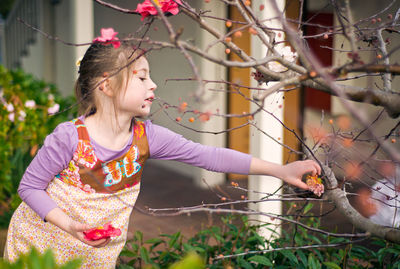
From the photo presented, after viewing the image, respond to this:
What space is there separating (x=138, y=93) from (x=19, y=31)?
9.91 meters

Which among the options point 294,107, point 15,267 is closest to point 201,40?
point 294,107

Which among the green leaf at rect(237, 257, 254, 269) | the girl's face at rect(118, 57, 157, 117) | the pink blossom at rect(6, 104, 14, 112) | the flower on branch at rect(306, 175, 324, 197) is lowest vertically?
the green leaf at rect(237, 257, 254, 269)

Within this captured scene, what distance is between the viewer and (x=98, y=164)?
203 cm

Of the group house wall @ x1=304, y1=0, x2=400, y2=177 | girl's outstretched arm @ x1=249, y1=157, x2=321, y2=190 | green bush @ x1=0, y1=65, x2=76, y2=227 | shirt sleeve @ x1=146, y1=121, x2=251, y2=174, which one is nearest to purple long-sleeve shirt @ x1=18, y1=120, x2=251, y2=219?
shirt sleeve @ x1=146, y1=121, x2=251, y2=174

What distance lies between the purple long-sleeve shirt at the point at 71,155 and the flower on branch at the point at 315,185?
1.23 feet

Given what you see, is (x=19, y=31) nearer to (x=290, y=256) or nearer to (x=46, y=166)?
(x=46, y=166)

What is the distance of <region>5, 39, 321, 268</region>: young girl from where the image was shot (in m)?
2.00

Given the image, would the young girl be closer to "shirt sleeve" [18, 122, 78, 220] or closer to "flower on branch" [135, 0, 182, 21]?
"shirt sleeve" [18, 122, 78, 220]

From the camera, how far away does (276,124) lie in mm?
3229

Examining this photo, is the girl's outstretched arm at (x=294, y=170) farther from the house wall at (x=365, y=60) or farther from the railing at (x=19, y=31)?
the railing at (x=19, y=31)

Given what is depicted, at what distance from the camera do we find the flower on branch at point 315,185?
1709 mm

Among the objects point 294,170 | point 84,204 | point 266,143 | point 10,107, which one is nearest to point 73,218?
point 84,204

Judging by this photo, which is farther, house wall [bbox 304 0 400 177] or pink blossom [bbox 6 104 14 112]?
pink blossom [bbox 6 104 14 112]

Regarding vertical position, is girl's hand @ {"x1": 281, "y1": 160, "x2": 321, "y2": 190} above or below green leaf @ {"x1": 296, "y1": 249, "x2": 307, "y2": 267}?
above
